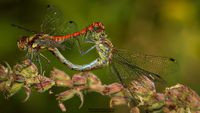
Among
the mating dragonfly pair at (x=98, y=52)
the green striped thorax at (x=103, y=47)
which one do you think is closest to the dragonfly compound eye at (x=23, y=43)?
the mating dragonfly pair at (x=98, y=52)

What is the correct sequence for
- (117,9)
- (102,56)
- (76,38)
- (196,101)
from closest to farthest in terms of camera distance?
1. (196,101)
2. (102,56)
3. (76,38)
4. (117,9)

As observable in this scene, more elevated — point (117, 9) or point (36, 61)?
point (117, 9)

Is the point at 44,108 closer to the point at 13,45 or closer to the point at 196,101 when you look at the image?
the point at 13,45

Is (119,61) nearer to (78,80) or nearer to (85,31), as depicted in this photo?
(85,31)

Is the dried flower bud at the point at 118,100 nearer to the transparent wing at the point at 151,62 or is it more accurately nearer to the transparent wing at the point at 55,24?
the transparent wing at the point at 151,62

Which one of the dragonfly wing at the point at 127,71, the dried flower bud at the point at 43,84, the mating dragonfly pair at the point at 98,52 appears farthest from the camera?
the mating dragonfly pair at the point at 98,52

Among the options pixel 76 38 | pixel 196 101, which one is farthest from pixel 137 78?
pixel 76 38

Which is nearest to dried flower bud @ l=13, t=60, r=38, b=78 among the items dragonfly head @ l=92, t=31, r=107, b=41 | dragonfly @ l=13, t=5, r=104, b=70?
dragonfly @ l=13, t=5, r=104, b=70

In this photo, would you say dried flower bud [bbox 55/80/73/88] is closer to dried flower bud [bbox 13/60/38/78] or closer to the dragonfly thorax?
dried flower bud [bbox 13/60/38/78]
